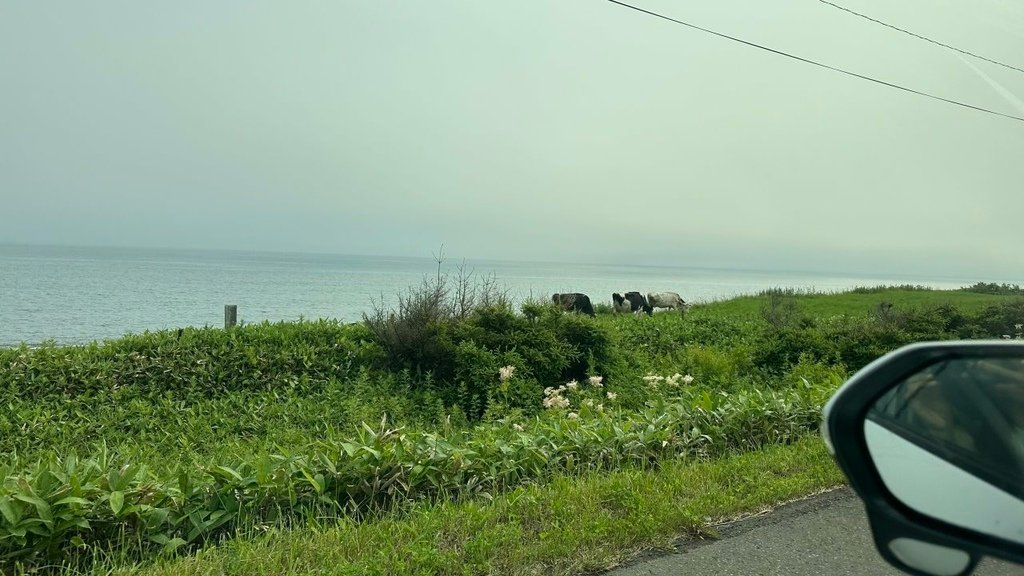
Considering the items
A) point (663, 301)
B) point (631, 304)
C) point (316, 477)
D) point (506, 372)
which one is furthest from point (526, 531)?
point (663, 301)

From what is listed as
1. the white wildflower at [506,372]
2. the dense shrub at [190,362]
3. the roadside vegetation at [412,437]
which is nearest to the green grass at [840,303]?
the roadside vegetation at [412,437]

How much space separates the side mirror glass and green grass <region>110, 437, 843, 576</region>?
231cm

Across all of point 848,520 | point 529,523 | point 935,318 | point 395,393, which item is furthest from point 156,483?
point 935,318

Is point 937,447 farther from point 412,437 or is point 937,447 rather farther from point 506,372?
point 506,372

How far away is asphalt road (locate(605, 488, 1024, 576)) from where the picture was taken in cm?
396

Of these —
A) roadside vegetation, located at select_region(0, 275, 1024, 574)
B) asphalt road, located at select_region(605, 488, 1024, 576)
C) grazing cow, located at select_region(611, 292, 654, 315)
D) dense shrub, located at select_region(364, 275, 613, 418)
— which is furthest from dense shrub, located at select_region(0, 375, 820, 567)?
grazing cow, located at select_region(611, 292, 654, 315)

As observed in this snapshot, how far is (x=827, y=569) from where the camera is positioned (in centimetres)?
404

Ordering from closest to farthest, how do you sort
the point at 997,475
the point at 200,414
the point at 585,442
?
the point at 997,475 → the point at 585,442 → the point at 200,414

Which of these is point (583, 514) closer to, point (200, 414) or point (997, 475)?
point (997, 475)

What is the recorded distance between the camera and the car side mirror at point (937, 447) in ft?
5.73

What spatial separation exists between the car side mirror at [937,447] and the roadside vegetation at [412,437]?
2.34m

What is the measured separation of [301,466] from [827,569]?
325 centimetres

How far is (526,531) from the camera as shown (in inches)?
167

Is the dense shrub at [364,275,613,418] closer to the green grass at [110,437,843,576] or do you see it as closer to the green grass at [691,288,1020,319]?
the green grass at [110,437,843,576]
